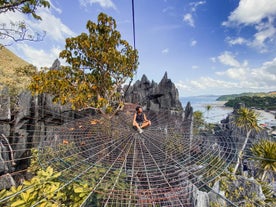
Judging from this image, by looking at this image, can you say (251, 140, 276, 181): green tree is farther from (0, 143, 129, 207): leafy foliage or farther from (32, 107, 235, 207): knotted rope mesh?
(0, 143, 129, 207): leafy foliage

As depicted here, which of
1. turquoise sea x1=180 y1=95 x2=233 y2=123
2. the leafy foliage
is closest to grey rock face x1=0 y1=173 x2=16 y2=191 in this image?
the leafy foliage

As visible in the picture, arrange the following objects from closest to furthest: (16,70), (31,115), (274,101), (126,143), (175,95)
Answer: (126,143) → (31,115) → (16,70) → (175,95) → (274,101)

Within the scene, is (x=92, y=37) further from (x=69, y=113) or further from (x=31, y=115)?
(x=31, y=115)

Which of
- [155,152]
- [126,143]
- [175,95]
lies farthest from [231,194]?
[175,95]

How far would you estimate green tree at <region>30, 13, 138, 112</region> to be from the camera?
3.96 meters

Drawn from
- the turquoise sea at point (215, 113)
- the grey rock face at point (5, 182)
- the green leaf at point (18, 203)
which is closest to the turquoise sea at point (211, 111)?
the turquoise sea at point (215, 113)

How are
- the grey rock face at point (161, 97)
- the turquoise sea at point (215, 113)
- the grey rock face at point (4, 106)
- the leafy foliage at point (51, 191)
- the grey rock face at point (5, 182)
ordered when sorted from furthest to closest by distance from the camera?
the grey rock face at point (161, 97)
the turquoise sea at point (215, 113)
the grey rock face at point (4, 106)
the grey rock face at point (5, 182)
the leafy foliage at point (51, 191)

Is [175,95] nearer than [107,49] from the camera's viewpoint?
No

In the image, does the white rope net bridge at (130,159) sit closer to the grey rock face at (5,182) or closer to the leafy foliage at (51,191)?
the leafy foliage at (51,191)

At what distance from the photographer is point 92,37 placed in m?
4.19

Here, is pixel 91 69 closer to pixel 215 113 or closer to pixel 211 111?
pixel 215 113

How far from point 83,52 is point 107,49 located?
73cm

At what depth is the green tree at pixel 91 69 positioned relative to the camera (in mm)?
3961

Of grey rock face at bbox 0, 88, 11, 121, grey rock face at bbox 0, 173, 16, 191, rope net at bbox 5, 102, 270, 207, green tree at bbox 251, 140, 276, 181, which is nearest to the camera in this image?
rope net at bbox 5, 102, 270, 207
